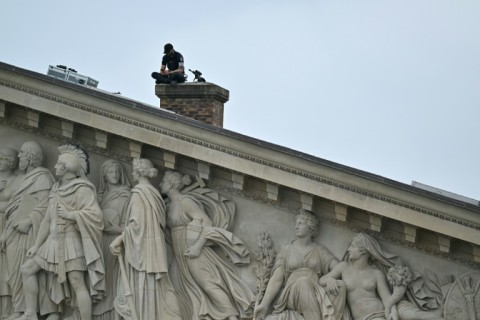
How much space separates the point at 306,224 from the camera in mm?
29203

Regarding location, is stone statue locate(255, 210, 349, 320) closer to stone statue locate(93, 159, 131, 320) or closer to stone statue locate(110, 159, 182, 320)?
stone statue locate(110, 159, 182, 320)

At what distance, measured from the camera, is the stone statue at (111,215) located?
29922 millimetres

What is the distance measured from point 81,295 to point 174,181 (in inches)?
76.8

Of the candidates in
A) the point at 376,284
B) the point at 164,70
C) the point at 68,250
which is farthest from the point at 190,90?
the point at 376,284

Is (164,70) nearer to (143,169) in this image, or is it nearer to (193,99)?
(193,99)

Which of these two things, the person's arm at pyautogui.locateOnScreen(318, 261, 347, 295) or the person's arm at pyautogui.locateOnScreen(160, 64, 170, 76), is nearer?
the person's arm at pyautogui.locateOnScreen(318, 261, 347, 295)

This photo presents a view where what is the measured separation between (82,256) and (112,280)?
53cm

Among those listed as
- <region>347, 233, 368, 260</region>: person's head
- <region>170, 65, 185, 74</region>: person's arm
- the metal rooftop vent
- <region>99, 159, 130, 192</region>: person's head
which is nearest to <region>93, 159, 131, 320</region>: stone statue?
<region>99, 159, 130, 192</region>: person's head

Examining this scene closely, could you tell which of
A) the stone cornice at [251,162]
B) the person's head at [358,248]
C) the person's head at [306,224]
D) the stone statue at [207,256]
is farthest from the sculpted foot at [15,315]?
the person's head at [358,248]

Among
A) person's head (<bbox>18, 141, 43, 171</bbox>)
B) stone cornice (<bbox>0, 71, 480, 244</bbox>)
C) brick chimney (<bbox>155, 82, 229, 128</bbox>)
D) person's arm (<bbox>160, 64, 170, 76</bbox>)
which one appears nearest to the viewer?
stone cornice (<bbox>0, 71, 480, 244</bbox>)

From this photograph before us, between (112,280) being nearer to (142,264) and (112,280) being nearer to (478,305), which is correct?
(142,264)

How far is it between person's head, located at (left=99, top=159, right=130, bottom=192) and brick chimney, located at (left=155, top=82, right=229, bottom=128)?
21.9 ft

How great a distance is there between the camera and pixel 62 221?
29875 mm

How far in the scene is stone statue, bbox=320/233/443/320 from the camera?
1125 inches
